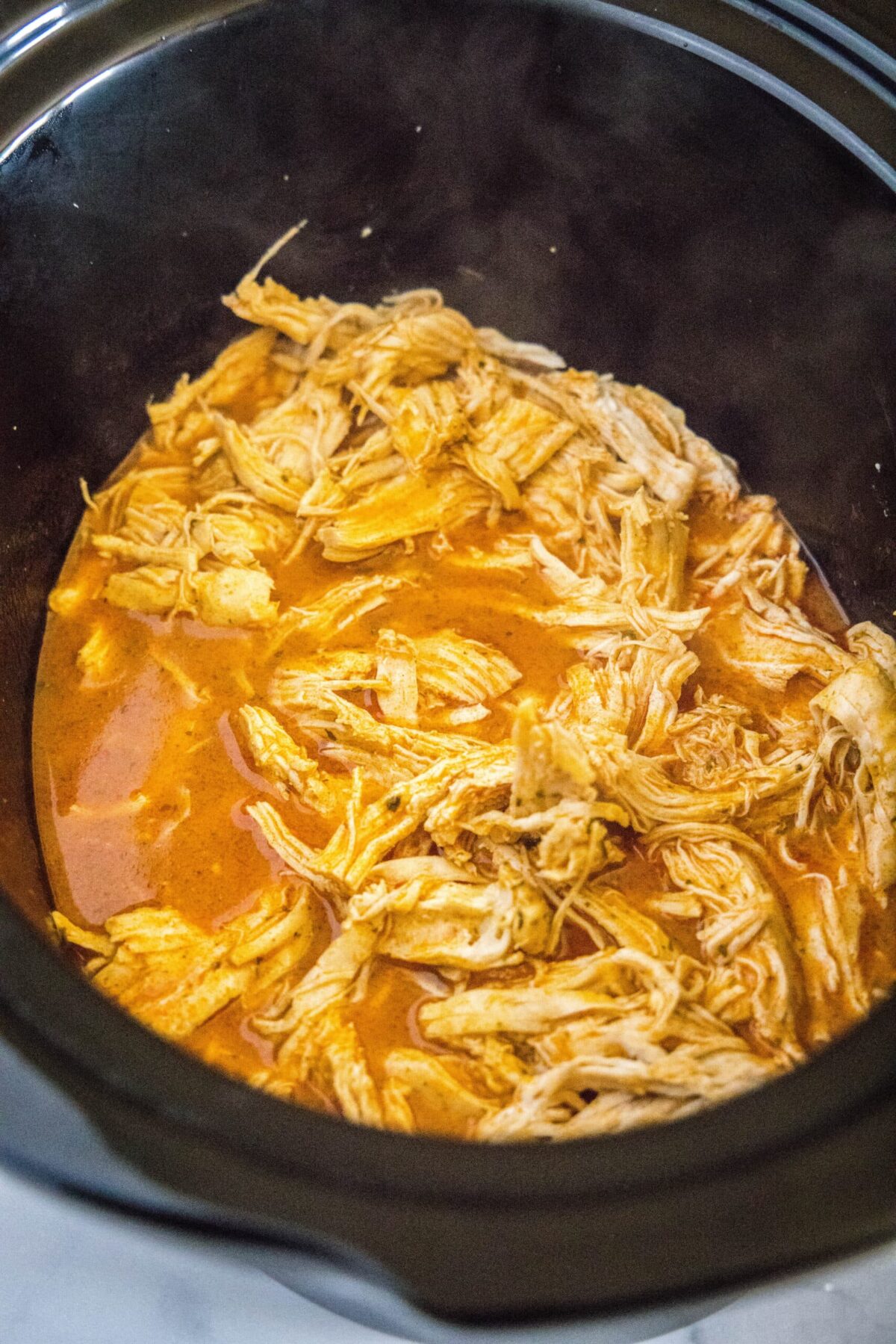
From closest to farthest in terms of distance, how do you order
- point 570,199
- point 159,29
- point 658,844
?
point 658,844, point 159,29, point 570,199

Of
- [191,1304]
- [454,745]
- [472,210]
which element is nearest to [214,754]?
[454,745]

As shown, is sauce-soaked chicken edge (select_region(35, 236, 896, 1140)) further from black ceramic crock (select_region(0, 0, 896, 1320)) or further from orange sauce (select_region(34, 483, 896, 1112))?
black ceramic crock (select_region(0, 0, 896, 1320))

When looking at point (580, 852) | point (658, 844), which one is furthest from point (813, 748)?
point (580, 852)

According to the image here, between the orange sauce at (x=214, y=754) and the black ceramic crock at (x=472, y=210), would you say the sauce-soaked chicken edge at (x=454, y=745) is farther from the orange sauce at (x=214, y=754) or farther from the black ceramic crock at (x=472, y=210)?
the black ceramic crock at (x=472, y=210)

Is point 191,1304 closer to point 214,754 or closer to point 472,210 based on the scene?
point 214,754

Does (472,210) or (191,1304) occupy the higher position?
(472,210)

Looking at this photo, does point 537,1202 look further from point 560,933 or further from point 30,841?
point 30,841
